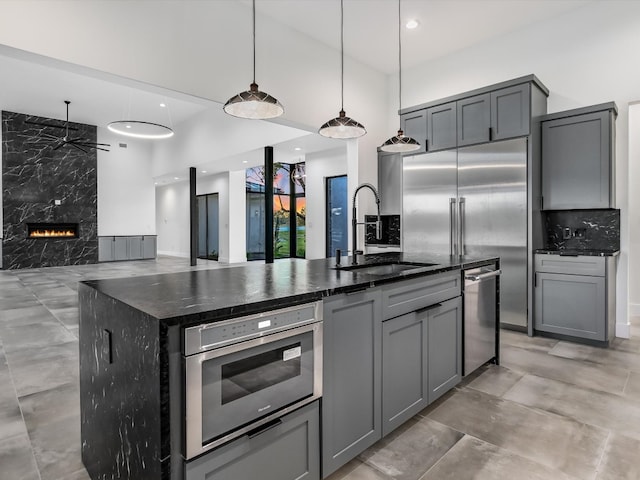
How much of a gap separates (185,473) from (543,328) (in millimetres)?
3932

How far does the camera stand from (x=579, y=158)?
12.9ft

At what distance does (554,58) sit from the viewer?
4.37m

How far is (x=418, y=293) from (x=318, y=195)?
22.7ft

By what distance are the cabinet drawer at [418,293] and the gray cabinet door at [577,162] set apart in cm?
227

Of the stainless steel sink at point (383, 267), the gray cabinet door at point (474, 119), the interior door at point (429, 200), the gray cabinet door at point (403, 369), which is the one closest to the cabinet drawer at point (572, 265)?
the interior door at point (429, 200)

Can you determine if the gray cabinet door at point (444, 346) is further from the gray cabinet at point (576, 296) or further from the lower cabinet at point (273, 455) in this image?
the gray cabinet at point (576, 296)

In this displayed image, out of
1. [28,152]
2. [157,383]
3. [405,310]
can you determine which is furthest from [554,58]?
[28,152]

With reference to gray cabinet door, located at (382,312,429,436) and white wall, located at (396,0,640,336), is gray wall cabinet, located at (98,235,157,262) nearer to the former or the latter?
white wall, located at (396,0,640,336)

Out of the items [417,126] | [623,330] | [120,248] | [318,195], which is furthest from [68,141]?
[623,330]

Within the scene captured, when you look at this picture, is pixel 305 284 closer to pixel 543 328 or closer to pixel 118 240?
pixel 543 328

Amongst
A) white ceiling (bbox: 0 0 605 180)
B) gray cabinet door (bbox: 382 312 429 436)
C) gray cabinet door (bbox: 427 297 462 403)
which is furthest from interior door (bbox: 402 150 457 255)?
gray cabinet door (bbox: 382 312 429 436)

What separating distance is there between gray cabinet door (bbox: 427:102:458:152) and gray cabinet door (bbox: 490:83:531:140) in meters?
0.47

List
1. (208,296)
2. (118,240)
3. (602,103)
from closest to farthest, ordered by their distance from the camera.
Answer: (208,296), (602,103), (118,240)

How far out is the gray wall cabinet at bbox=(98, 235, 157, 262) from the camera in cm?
1134
